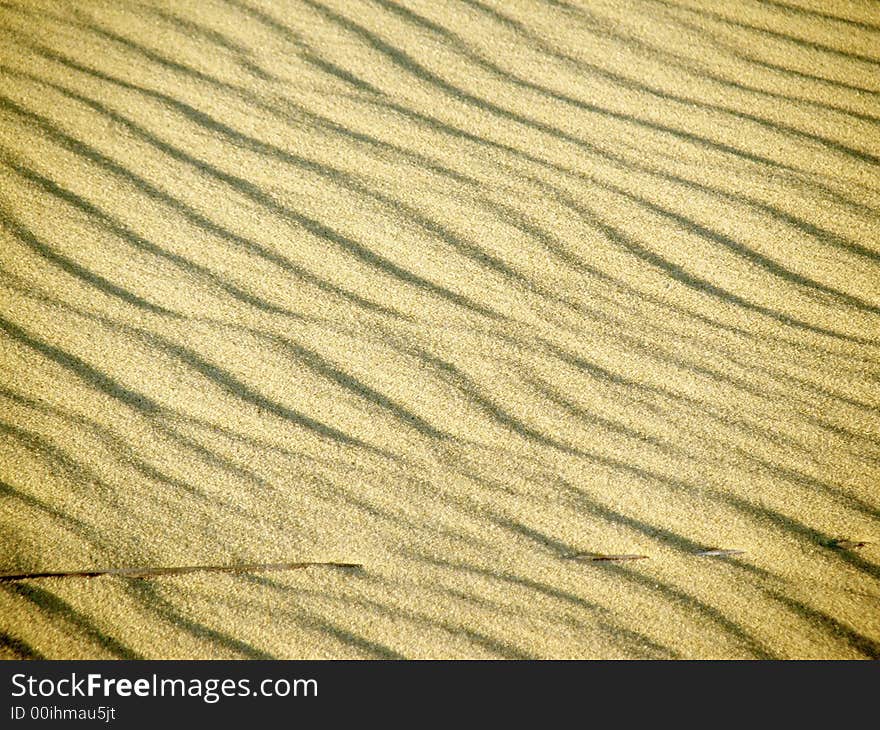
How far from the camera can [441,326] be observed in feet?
6.50

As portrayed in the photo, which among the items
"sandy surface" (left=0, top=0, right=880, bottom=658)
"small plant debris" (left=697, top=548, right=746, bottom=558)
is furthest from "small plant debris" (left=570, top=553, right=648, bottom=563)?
"small plant debris" (left=697, top=548, right=746, bottom=558)

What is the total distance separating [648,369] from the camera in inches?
76.5

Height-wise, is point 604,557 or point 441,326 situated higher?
point 441,326

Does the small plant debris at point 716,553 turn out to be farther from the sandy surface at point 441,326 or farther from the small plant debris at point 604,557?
the small plant debris at point 604,557

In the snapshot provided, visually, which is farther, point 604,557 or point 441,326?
point 441,326

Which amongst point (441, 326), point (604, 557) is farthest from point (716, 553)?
point (441, 326)

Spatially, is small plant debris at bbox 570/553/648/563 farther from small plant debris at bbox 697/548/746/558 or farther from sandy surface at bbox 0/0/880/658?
small plant debris at bbox 697/548/746/558

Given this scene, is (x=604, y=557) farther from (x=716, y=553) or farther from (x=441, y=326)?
(x=441, y=326)

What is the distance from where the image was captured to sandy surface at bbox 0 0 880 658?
1.71 meters

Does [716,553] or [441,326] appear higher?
[441,326]

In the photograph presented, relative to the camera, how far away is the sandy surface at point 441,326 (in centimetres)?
171

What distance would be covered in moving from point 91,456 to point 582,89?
1927 millimetres

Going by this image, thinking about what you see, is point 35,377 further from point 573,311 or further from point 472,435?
point 573,311
